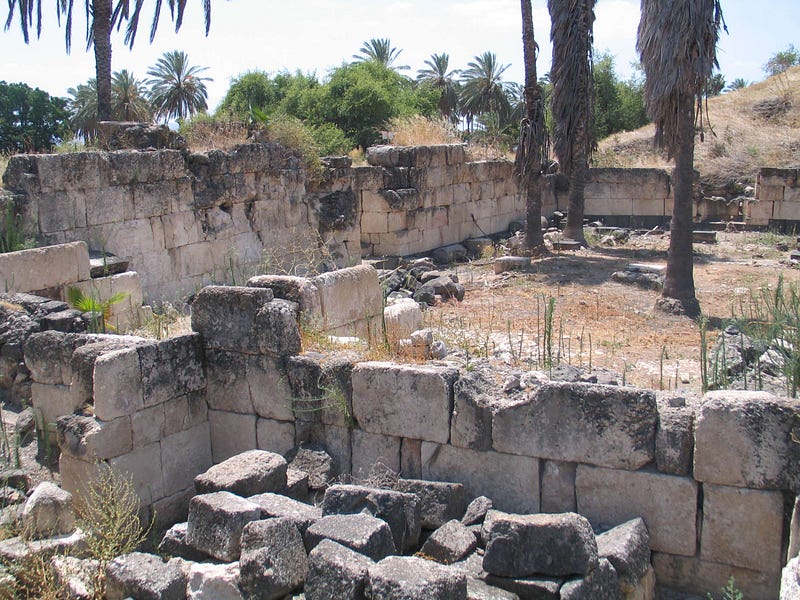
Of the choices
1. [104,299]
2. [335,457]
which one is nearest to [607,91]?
[104,299]

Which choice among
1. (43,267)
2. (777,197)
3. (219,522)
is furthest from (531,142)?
(219,522)

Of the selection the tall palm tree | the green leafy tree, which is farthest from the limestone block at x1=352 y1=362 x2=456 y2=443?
the green leafy tree

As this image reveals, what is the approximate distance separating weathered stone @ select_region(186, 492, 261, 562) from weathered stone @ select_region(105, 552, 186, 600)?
231mm

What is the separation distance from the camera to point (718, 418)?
15.2 ft

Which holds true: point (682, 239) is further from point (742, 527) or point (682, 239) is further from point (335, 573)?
point (335, 573)

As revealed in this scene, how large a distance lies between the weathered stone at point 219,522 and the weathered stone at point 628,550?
7.01 feet

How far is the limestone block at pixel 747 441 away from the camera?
4.51 meters

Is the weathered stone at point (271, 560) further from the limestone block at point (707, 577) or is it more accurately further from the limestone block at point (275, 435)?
the limestone block at point (707, 577)

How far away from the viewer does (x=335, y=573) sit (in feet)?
14.2

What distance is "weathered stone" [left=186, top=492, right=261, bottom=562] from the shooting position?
4.95 m

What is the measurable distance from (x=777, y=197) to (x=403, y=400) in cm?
1811

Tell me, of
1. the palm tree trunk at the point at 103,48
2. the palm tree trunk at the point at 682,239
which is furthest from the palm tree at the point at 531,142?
the palm tree trunk at the point at 103,48

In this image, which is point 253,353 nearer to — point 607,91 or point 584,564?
point 584,564

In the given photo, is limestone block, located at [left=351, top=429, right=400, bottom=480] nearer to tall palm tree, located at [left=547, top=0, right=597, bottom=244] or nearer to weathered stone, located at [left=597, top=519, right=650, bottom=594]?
weathered stone, located at [left=597, top=519, right=650, bottom=594]
